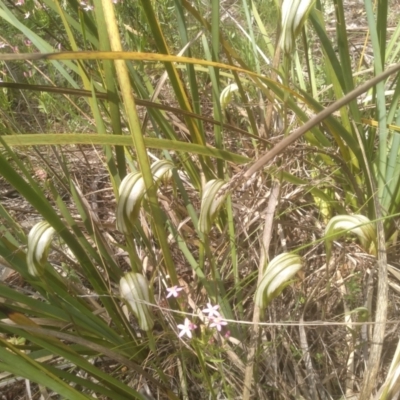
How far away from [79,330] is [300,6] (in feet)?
1.63

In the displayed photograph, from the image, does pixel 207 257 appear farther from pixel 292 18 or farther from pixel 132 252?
pixel 292 18

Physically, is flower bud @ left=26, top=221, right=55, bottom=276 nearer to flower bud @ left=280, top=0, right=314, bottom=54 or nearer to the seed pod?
the seed pod

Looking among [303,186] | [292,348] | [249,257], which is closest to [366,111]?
[303,186]

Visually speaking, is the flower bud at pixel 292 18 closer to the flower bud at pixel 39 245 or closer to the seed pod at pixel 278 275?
the seed pod at pixel 278 275

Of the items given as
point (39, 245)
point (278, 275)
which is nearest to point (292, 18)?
point (278, 275)

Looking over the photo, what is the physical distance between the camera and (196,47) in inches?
58.6

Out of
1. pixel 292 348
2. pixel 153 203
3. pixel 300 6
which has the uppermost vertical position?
pixel 300 6

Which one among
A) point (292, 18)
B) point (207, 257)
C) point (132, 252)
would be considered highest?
point (292, 18)

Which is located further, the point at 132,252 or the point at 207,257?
the point at 207,257

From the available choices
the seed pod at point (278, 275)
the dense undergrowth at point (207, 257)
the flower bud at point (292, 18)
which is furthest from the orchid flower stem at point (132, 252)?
the flower bud at point (292, 18)

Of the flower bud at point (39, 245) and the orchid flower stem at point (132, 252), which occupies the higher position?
the flower bud at point (39, 245)

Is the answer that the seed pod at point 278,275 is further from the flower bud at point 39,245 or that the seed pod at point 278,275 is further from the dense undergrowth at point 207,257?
the flower bud at point 39,245

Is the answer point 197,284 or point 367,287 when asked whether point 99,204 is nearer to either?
point 197,284

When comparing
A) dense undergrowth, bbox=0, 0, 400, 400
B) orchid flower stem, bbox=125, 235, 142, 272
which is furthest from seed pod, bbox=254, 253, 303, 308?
orchid flower stem, bbox=125, 235, 142, 272
